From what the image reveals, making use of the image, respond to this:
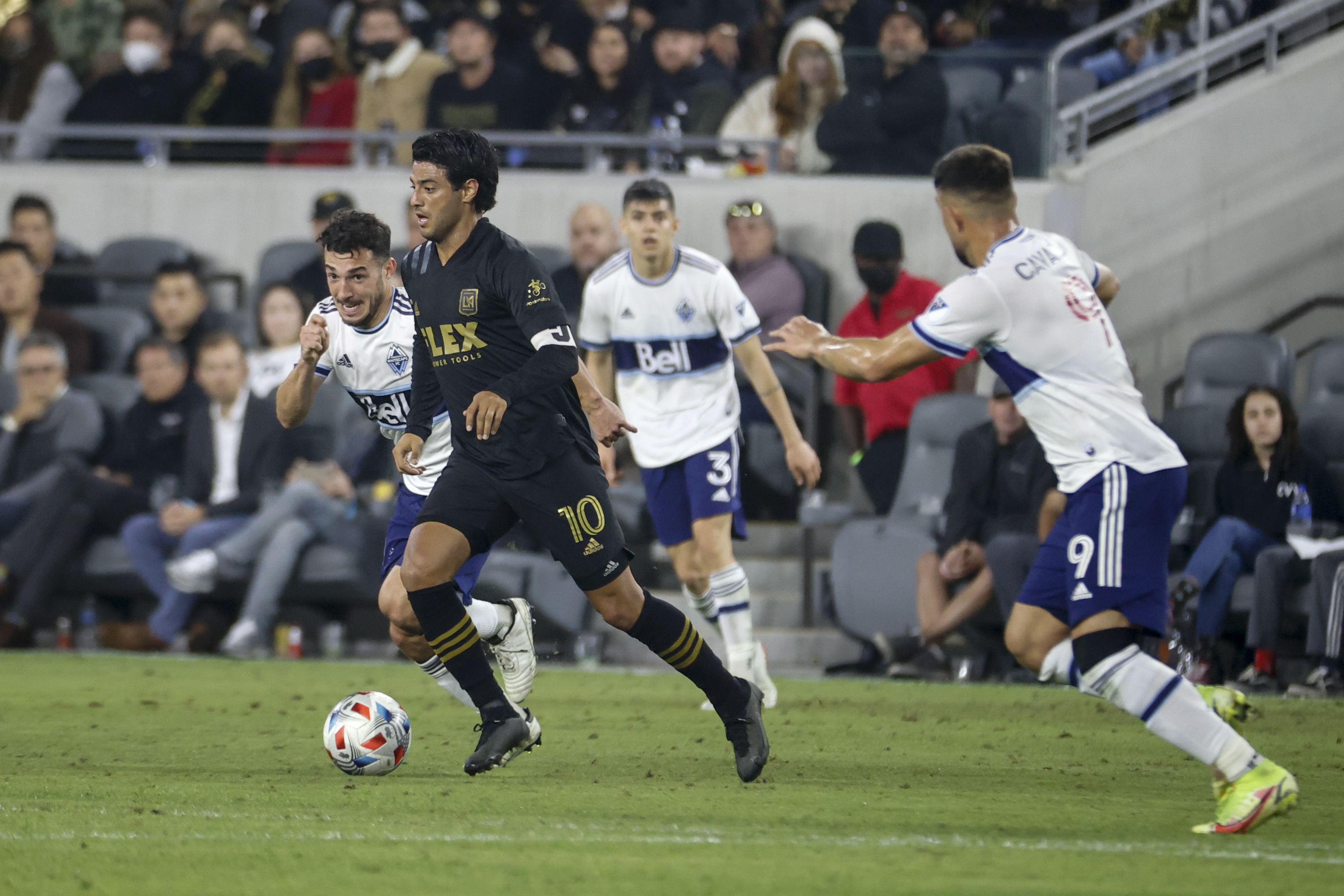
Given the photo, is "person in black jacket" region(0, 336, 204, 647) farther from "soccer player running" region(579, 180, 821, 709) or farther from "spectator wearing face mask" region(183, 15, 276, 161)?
"soccer player running" region(579, 180, 821, 709)

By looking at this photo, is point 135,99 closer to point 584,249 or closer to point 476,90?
point 476,90

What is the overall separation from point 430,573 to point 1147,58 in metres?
9.74

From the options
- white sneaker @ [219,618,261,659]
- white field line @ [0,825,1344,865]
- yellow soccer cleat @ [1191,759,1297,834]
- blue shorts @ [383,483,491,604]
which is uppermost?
blue shorts @ [383,483,491,604]

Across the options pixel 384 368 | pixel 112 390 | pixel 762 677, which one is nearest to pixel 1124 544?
pixel 384 368

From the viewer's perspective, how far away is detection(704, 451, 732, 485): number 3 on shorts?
922 cm

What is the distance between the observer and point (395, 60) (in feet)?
50.6

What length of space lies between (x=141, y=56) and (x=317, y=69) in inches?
72.7

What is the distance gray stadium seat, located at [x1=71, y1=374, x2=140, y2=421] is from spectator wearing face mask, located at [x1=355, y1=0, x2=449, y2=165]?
3018mm

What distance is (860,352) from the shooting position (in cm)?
585

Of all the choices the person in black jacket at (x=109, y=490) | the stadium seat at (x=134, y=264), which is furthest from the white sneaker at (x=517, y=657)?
the stadium seat at (x=134, y=264)

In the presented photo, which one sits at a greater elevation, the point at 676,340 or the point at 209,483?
the point at 676,340

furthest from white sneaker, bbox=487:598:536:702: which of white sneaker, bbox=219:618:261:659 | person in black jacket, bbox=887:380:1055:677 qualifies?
white sneaker, bbox=219:618:261:659

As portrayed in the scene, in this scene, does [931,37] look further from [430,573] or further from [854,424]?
[430,573]

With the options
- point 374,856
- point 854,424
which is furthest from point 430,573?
point 854,424
